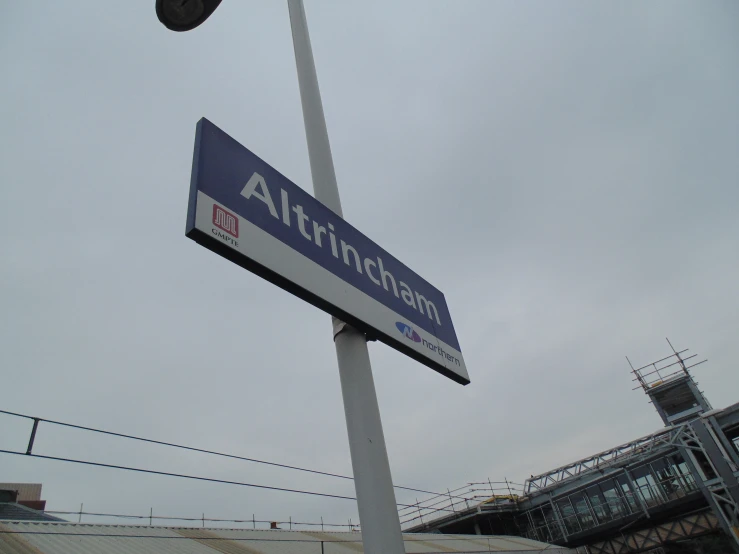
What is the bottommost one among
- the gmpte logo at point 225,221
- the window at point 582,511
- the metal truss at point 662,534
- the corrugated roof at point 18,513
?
the metal truss at point 662,534

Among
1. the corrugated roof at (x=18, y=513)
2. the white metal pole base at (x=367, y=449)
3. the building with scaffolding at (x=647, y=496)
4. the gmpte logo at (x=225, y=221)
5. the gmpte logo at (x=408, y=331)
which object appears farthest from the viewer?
the building with scaffolding at (x=647, y=496)

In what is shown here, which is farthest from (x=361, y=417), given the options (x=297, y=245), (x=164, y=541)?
(x=164, y=541)

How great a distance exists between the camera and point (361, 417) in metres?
2.91

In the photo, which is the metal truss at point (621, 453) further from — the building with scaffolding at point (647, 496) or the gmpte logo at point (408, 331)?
the gmpte logo at point (408, 331)

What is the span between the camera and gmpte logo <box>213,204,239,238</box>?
272 cm

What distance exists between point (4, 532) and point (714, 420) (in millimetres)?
25665

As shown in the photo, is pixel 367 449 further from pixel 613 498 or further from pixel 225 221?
pixel 613 498

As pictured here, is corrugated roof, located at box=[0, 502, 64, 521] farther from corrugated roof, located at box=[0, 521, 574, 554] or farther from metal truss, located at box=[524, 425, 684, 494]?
metal truss, located at box=[524, 425, 684, 494]

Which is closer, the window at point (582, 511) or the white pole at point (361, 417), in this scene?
the white pole at point (361, 417)

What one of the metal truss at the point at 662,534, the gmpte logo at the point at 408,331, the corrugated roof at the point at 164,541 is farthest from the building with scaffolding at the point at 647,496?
the gmpte logo at the point at 408,331

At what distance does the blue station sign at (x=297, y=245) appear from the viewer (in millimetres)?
2771

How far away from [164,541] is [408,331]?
377 inches

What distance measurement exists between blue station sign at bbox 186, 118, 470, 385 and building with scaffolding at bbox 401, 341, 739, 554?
66.5 ft

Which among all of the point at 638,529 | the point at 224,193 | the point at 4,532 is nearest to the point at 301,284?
the point at 224,193
